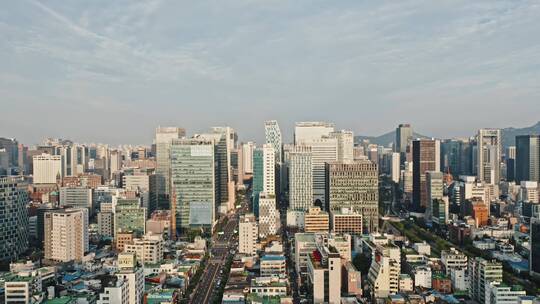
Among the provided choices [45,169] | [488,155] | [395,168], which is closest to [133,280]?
[45,169]

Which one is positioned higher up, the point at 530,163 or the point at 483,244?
the point at 530,163

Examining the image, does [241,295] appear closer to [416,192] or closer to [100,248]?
[100,248]

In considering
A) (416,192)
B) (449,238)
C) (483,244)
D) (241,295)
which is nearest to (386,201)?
(416,192)

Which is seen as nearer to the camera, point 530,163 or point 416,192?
point 416,192

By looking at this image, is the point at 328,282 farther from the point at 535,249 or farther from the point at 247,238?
the point at 535,249

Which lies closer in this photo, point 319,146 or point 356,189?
point 356,189
